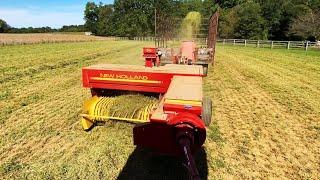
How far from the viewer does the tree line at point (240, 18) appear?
47781mm

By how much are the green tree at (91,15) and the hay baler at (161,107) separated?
120842 millimetres

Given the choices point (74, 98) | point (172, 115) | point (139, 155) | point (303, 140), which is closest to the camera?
point (172, 115)

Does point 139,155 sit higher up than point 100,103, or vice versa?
point 100,103

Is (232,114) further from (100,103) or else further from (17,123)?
(17,123)

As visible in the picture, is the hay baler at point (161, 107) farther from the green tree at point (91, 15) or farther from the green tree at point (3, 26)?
the green tree at point (91, 15)

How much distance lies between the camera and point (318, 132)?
19.3 feet

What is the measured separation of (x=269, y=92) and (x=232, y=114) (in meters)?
3.01

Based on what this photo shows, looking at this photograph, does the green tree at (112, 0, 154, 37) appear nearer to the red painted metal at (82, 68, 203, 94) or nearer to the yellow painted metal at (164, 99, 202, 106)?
the red painted metal at (82, 68, 203, 94)

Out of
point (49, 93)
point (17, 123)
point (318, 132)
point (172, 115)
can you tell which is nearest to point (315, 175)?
point (318, 132)

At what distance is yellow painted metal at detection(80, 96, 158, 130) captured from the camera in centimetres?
533


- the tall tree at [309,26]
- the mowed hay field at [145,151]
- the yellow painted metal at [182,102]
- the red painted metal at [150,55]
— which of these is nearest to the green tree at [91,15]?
the tall tree at [309,26]

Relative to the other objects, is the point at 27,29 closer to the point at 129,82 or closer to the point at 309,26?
the point at 309,26

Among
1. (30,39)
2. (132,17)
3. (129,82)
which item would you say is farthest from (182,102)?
(132,17)

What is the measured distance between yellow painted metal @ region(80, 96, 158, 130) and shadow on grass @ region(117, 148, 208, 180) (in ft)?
2.42
